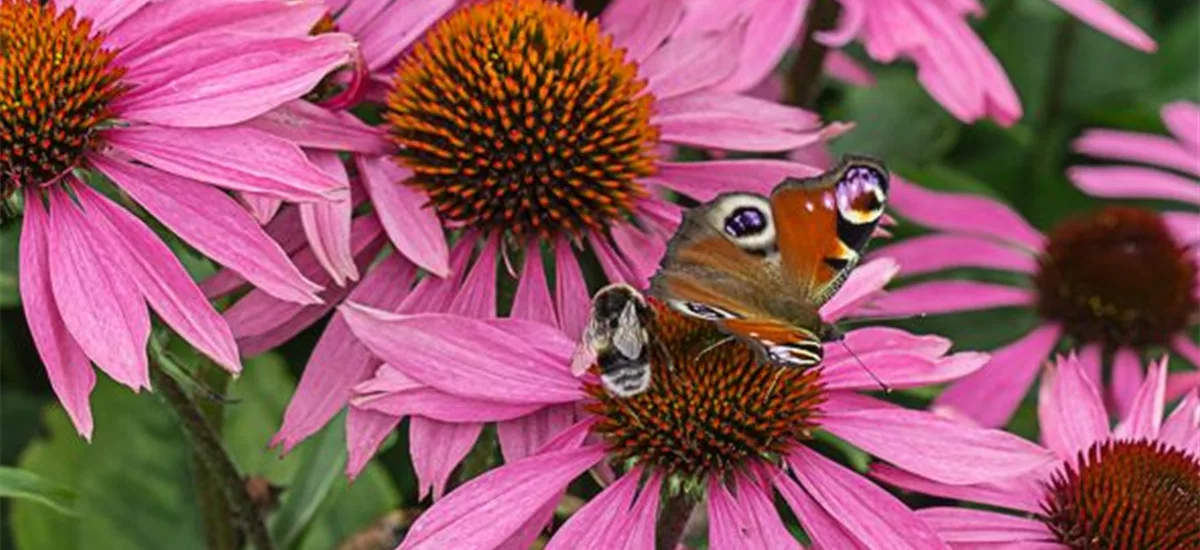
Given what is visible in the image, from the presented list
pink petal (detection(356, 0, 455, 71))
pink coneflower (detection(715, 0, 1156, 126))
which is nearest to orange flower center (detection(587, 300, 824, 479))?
pink petal (detection(356, 0, 455, 71))

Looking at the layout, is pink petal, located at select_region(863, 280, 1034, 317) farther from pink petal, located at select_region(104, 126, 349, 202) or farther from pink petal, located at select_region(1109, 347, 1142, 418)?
pink petal, located at select_region(104, 126, 349, 202)

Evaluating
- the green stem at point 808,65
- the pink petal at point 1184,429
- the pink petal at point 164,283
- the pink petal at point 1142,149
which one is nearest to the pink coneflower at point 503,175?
the pink petal at point 164,283

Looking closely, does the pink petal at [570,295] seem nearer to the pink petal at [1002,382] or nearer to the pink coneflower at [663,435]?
the pink coneflower at [663,435]

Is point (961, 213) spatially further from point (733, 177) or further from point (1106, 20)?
point (733, 177)

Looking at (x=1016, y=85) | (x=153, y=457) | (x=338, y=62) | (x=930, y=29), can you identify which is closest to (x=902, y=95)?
(x=1016, y=85)

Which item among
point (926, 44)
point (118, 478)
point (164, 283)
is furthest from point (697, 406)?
point (118, 478)

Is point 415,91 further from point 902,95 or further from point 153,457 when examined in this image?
point 902,95
